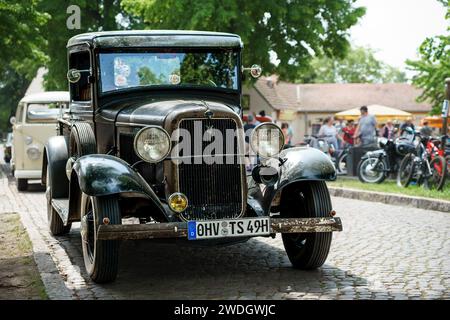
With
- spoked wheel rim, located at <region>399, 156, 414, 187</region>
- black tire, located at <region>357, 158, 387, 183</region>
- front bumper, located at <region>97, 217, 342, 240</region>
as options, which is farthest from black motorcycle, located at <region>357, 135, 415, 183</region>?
front bumper, located at <region>97, 217, 342, 240</region>

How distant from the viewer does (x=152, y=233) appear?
6.04 m

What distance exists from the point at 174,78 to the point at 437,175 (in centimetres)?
810

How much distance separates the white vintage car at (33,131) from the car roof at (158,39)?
320 inches

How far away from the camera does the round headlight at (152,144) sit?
6395mm

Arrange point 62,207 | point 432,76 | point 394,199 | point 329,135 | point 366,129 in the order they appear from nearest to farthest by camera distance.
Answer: point 62,207 → point 394,199 → point 366,129 → point 329,135 → point 432,76

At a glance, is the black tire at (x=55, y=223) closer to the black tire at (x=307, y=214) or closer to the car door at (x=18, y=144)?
the black tire at (x=307, y=214)

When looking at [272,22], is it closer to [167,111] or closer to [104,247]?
[167,111]

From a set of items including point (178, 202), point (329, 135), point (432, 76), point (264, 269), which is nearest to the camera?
point (178, 202)

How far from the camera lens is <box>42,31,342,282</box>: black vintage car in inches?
245

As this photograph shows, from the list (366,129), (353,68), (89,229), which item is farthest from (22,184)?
(353,68)

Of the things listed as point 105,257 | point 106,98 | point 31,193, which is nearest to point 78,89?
point 106,98

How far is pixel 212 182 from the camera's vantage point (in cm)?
647

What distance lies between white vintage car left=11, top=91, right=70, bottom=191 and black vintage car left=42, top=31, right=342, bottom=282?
7.94m
